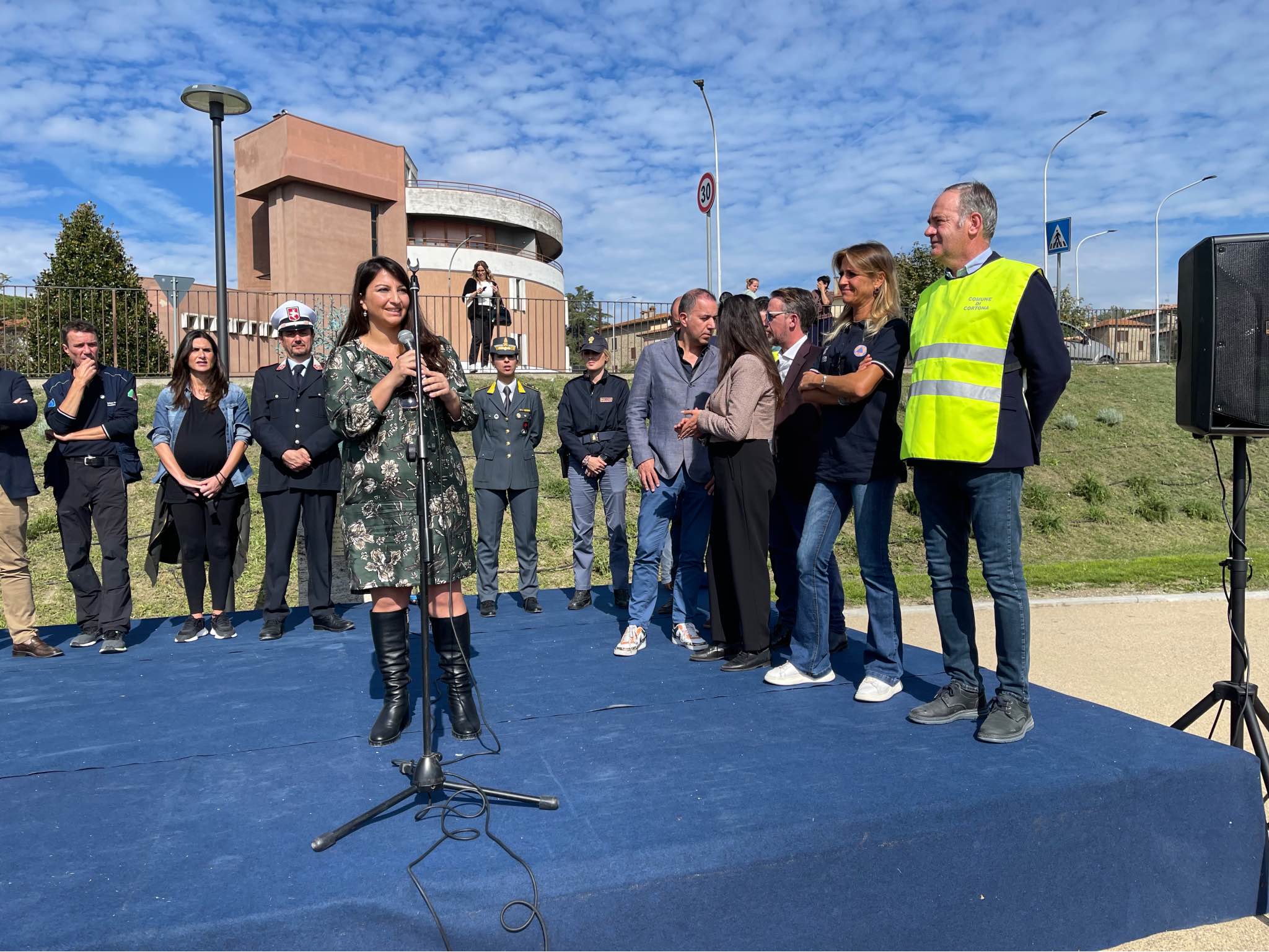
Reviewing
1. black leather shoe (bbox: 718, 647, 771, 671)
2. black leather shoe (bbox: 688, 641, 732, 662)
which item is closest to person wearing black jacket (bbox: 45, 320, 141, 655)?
black leather shoe (bbox: 688, 641, 732, 662)

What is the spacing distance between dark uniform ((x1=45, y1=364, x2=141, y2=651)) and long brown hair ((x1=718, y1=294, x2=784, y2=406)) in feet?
12.9

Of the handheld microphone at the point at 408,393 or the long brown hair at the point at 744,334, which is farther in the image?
the long brown hair at the point at 744,334

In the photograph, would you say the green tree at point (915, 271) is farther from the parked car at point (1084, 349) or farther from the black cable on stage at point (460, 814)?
the black cable on stage at point (460, 814)

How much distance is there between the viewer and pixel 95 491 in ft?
18.8

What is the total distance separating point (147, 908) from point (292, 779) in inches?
36.2

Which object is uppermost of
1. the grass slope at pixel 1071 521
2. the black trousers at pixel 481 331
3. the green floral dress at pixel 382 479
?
the black trousers at pixel 481 331

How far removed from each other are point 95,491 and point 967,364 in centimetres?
544

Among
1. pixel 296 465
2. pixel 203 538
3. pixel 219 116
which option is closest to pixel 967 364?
pixel 296 465

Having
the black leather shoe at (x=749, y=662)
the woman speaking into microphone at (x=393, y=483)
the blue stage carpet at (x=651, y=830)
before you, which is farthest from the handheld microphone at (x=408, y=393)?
the black leather shoe at (x=749, y=662)

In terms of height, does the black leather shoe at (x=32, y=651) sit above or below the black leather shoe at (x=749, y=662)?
below

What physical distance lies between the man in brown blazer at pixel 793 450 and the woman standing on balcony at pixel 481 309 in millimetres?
10937

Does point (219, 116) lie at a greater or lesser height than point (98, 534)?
greater

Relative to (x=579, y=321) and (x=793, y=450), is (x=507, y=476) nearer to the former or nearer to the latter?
(x=793, y=450)

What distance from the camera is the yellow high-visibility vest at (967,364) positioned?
134 inches
